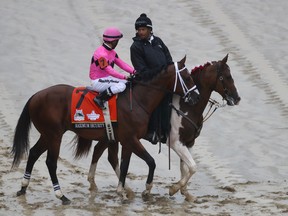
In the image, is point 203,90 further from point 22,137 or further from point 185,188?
point 22,137

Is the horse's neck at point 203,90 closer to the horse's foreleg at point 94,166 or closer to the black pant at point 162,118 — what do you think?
the black pant at point 162,118

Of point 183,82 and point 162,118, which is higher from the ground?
point 183,82

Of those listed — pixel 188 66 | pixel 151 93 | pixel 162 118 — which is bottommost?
pixel 188 66

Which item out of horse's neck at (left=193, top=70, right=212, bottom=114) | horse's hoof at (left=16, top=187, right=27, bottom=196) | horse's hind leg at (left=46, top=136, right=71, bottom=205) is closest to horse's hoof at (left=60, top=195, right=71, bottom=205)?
horse's hind leg at (left=46, top=136, right=71, bottom=205)

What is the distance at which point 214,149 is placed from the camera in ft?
50.9

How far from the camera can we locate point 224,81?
12234mm

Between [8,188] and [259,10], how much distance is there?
43.4 ft

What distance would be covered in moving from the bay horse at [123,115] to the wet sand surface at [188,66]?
605 mm

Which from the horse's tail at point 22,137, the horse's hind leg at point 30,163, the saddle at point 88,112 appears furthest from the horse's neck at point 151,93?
the horse's tail at point 22,137

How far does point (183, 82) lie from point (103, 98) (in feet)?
3.88

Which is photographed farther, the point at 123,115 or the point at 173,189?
the point at 173,189

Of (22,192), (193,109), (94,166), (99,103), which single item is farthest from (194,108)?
(22,192)

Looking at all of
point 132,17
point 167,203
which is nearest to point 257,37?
point 132,17

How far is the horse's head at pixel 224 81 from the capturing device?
1221cm
